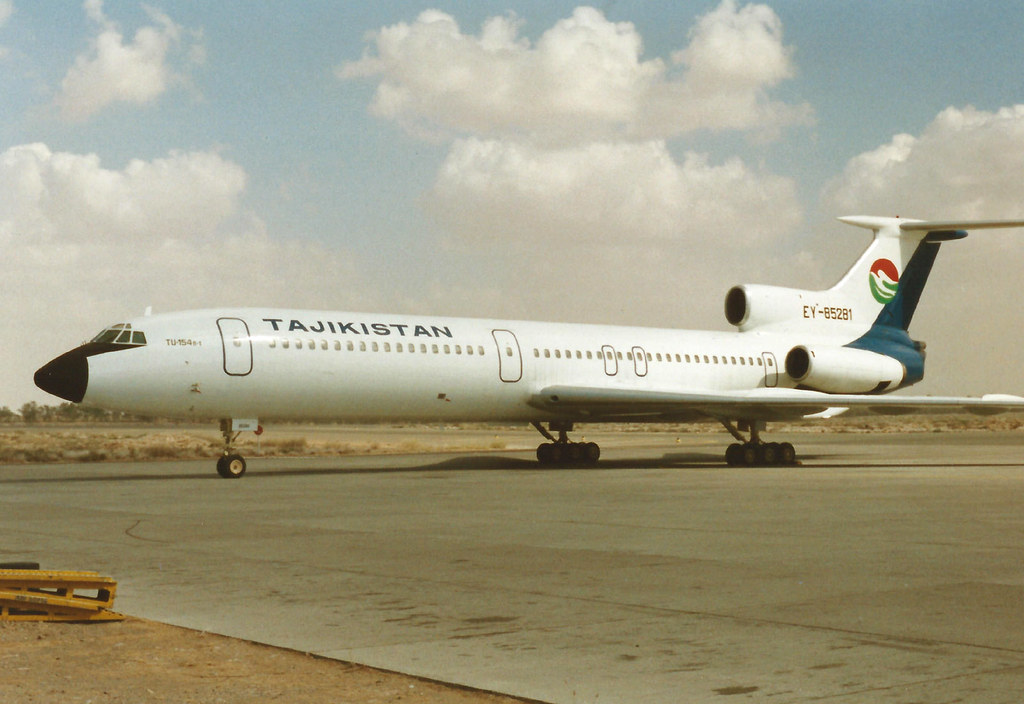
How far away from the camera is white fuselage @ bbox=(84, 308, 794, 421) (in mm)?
20766

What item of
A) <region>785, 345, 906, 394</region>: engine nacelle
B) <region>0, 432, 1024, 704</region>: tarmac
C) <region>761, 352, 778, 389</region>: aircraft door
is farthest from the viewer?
<region>761, 352, 778, 389</region>: aircraft door

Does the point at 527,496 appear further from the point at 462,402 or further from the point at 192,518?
the point at 462,402

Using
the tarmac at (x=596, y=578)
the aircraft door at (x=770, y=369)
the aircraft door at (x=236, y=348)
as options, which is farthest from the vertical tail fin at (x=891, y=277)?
the aircraft door at (x=236, y=348)

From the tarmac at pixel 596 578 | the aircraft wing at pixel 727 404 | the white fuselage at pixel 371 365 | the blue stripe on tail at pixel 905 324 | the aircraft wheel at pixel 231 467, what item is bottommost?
the tarmac at pixel 596 578

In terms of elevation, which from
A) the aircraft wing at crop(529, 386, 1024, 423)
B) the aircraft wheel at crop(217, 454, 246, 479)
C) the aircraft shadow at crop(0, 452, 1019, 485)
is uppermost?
the aircraft wing at crop(529, 386, 1024, 423)

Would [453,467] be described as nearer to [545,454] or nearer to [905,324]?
[545,454]

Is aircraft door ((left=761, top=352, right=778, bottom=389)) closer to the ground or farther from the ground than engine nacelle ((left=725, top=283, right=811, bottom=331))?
closer to the ground

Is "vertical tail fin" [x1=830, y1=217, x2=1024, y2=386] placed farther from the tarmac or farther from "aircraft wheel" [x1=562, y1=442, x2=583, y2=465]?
the tarmac

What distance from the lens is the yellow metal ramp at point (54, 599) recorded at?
274 inches

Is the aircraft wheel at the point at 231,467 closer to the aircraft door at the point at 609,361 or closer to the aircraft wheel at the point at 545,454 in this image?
the aircraft wheel at the point at 545,454

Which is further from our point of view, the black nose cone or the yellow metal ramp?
the black nose cone

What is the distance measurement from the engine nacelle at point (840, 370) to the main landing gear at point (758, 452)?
3.11 m

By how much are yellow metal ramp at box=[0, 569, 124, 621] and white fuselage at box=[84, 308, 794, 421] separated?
13.8 metres

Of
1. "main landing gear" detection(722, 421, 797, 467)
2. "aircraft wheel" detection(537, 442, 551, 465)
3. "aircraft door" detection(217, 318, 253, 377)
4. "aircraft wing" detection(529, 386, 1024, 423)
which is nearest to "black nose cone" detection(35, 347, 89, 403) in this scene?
"aircraft door" detection(217, 318, 253, 377)
